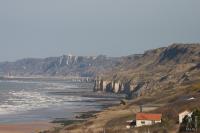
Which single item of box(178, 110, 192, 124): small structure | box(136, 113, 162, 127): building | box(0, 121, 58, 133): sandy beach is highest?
box(178, 110, 192, 124): small structure

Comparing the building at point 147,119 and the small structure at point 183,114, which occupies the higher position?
the small structure at point 183,114

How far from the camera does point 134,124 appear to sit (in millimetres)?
63656

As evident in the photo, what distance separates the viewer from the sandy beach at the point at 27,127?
81.0m

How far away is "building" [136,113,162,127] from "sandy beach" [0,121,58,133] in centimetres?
2153

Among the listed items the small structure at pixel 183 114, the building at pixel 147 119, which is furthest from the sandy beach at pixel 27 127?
the small structure at pixel 183 114

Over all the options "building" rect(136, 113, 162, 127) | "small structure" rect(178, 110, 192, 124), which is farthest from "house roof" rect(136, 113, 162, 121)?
"small structure" rect(178, 110, 192, 124)

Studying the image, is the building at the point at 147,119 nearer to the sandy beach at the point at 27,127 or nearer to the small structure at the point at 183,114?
the small structure at the point at 183,114

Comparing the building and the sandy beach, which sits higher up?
the building

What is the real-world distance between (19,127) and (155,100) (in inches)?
950

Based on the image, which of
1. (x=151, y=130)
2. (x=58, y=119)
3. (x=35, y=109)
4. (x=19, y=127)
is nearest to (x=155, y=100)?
(x=58, y=119)

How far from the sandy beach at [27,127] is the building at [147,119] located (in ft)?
70.6

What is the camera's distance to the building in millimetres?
61859

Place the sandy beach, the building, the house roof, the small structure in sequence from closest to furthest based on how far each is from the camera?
the small structure, the building, the house roof, the sandy beach

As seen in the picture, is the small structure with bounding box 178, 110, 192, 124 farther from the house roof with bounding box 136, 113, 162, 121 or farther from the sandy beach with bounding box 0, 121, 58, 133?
the sandy beach with bounding box 0, 121, 58, 133
